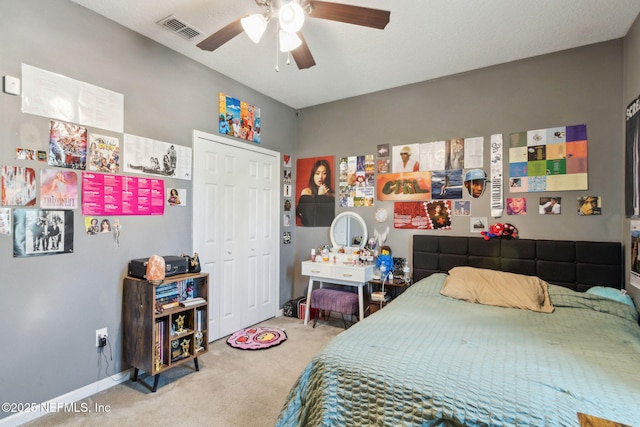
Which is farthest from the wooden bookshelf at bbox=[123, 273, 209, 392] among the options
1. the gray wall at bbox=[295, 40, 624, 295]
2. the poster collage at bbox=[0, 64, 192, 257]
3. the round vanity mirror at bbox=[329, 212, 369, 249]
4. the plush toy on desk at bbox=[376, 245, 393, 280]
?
the gray wall at bbox=[295, 40, 624, 295]

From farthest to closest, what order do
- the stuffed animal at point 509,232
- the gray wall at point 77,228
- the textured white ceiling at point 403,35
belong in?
the stuffed animal at point 509,232
the textured white ceiling at point 403,35
the gray wall at point 77,228

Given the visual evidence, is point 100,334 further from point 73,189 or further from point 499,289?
point 499,289

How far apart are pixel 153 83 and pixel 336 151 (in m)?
2.15

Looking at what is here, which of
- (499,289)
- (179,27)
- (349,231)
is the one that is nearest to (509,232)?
(499,289)

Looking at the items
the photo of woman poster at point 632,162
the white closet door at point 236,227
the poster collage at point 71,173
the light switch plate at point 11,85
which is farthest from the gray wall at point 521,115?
the light switch plate at point 11,85

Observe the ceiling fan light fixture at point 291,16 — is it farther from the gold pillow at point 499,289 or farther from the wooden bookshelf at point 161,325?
the gold pillow at point 499,289

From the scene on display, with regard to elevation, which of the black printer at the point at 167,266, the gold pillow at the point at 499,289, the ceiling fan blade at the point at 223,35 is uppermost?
the ceiling fan blade at the point at 223,35

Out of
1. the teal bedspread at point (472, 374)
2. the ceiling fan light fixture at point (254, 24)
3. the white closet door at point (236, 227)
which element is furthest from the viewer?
the white closet door at point (236, 227)

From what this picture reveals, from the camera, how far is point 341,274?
339cm

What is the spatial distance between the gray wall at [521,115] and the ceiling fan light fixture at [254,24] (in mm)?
2127

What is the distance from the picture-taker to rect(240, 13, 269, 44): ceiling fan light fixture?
5.79 feet

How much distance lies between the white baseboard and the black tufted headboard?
2848 millimetres

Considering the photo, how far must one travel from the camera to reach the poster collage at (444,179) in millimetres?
2721

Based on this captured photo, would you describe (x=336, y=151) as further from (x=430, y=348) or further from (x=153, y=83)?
(x=430, y=348)
